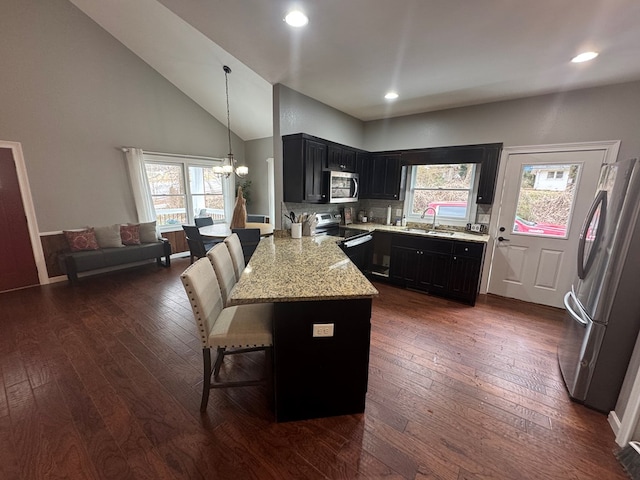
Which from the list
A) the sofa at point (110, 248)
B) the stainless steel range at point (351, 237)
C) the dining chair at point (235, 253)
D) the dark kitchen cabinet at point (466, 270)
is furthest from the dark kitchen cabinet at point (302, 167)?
the sofa at point (110, 248)

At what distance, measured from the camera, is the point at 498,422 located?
1.71 m

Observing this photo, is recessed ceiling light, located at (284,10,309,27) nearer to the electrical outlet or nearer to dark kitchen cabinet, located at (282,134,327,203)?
dark kitchen cabinet, located at (282,134,327,203)

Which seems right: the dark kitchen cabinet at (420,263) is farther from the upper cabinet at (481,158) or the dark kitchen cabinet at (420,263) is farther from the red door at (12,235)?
the red door at (12,235)

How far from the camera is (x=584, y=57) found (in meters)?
2.27

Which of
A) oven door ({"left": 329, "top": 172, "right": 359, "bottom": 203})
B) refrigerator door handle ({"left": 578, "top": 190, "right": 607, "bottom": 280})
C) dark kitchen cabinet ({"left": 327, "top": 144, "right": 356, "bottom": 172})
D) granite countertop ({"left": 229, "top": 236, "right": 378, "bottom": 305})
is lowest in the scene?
granite countertop ({"left": 229, "top": 236, "right": 378, "bottom": 305})

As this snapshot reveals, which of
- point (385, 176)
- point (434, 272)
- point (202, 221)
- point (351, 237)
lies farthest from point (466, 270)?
point (202, 221)

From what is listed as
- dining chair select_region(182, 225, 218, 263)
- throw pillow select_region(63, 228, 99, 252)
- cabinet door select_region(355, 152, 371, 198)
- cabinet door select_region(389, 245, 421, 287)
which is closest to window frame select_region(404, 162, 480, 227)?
cabinet door select_region(355, 152, 371, 198)

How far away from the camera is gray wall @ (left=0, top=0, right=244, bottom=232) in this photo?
11.6 feet

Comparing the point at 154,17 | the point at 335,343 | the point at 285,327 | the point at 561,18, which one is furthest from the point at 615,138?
the point at 154,17

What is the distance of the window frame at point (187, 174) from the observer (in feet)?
16.8

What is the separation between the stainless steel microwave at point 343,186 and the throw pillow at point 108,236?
12.4ft

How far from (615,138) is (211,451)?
15.9 ft

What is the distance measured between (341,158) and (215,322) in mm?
2934

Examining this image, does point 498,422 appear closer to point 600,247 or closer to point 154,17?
point 600,247
